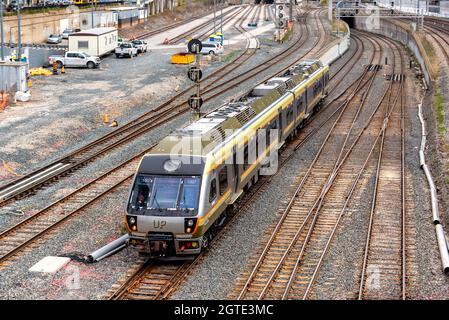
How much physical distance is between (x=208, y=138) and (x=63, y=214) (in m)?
5.45

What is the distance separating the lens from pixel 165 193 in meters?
18.3

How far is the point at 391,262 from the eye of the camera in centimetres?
1853

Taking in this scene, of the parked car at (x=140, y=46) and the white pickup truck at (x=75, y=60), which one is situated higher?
the parked car at (x=140, y=46)

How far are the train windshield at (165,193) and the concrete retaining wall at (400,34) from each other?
113ft

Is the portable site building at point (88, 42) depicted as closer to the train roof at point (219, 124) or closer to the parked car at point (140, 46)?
the parked car at point (140, 46)

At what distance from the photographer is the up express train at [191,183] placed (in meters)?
18.0

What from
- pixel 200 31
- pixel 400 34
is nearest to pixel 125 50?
pixel 200 31

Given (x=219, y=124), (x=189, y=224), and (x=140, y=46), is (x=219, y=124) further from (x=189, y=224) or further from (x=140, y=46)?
(x=140, y=46)

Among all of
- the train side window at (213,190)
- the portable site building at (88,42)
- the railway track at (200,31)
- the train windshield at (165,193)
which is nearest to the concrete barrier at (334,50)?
the railway track at (200,31)

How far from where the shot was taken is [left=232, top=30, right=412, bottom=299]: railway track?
1720 cm

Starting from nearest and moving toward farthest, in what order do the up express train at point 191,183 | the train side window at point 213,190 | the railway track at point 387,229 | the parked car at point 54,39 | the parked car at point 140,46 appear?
the railway track at point 387,229 < the up express train at point 191,183 < the train side window at point 213,190 < the parked car at point 140,46 < the parked car at point 54,39

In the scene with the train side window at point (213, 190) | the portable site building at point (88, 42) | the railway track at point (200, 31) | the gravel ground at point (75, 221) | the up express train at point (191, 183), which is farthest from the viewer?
the railway track at point (200, 31)

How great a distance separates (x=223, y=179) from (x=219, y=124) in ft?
7.94
